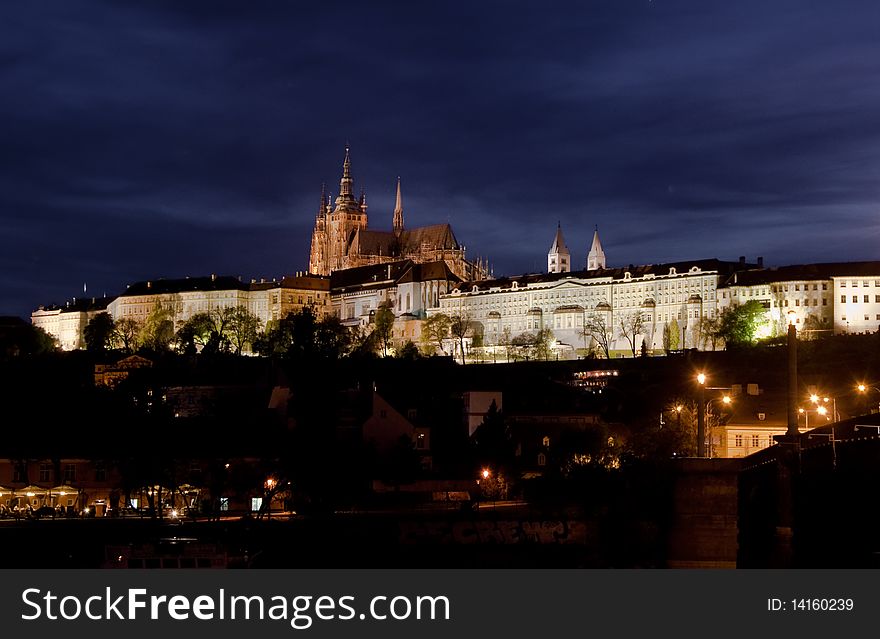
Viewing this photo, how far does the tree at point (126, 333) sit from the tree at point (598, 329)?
51789 millimetres

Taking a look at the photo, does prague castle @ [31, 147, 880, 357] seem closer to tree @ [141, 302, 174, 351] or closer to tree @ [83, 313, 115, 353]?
tree @ [141, 302, 174, 351]

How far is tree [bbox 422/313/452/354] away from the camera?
16838cm

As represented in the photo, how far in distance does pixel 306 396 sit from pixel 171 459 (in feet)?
40.3

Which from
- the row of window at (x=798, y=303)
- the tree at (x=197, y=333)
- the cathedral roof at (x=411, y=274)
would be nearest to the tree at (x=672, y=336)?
the row of window at (x=798, y=303)

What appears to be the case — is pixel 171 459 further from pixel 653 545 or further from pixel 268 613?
pixel 268 613

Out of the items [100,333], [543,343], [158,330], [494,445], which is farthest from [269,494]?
[158,330]

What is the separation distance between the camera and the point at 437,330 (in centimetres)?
16875

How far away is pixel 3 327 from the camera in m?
179

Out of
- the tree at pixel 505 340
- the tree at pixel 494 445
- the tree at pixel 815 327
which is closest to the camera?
the tree at pixel 494 445

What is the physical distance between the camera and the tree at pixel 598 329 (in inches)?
6378

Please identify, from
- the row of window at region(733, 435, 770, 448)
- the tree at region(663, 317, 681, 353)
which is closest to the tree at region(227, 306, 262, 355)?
the tree at region(663, 317, 681, 353)

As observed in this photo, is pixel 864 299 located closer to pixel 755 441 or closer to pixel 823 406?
pixel 823 406

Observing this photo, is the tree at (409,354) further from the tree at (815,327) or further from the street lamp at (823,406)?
the street lamp at (823,406)

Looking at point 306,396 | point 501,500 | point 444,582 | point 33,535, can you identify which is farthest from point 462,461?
point 444,582
